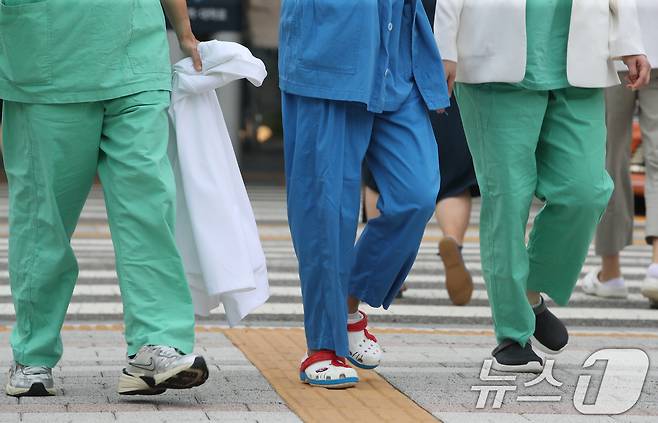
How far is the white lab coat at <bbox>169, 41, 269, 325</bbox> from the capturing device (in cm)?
499

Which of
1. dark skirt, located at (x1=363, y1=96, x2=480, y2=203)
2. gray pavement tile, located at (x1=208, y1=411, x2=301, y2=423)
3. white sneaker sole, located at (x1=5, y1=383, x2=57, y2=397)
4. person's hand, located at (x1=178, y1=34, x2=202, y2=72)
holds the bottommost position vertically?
dark skirt, located at (x1=363, y1=96, x2=480, y2=203)

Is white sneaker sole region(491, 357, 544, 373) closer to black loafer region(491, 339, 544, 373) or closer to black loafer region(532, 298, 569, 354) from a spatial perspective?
black loafer region(491, 339, 544, 373)

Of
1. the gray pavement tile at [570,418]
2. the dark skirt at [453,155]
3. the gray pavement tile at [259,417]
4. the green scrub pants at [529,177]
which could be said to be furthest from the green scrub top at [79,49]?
the dark skirt at [453,155]

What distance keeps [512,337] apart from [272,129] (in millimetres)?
24574

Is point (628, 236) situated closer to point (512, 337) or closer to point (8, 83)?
point (512, 337)

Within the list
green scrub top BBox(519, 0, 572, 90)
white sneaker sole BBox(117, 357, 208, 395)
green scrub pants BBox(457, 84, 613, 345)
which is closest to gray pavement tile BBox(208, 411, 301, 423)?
white sneaker sole BBox(117, 357, 208, 395)

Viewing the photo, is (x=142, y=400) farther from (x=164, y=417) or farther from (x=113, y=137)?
(x=113, y=137)

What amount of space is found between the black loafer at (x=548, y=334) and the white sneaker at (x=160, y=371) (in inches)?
61.3

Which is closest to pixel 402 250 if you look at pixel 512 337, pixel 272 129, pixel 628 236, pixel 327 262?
pixel 327 262

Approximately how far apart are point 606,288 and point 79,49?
14.1 feet

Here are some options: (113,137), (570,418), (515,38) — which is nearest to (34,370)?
(113,137)

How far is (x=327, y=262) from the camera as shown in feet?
16.9

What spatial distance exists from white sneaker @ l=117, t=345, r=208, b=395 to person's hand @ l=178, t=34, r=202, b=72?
93 centimetres

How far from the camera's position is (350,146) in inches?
203
